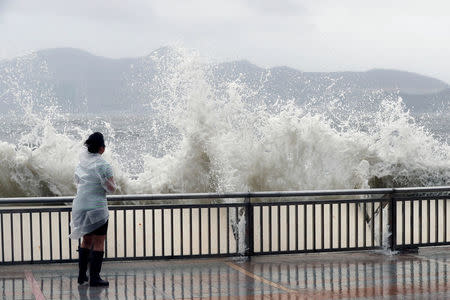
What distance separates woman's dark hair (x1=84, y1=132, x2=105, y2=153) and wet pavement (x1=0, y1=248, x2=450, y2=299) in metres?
1.62

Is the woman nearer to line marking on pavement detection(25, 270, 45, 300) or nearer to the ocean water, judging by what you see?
line marking on pavement detection(25, 270, 45, 300)

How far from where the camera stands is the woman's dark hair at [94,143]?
25.3 ft

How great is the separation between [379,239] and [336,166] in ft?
31.3

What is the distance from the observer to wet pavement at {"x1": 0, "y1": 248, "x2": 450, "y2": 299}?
24.4 ft

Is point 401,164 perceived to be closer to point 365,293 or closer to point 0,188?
point 0,188

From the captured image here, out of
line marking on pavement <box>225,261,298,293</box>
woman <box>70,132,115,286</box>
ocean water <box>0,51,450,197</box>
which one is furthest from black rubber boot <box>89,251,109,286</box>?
ocean water <box>0,51,450,197</box>

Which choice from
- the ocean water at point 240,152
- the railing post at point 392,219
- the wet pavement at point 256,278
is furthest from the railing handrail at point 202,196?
the ocean water at point 240,152

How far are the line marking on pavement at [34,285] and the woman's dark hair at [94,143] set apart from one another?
1.72 m

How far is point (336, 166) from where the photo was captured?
1953cm

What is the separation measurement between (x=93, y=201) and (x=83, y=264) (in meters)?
0.79

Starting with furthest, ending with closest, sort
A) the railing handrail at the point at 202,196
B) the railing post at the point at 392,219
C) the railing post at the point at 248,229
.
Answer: the railing post at the point at 392,219, the railing post at the point at 248,229, the railing handrail at the point at 202,196

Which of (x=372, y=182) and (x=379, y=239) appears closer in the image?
(x=379, y=239)

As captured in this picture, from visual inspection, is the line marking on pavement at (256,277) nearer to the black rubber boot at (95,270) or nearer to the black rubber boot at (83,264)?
the black rubber boot at (95,270)

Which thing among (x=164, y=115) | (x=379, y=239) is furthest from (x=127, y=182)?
(x=379, y=239)
